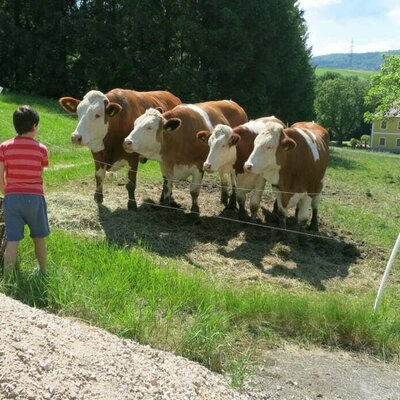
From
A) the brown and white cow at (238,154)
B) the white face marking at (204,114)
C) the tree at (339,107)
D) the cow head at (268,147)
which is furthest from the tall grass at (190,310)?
the tree at (339,107)

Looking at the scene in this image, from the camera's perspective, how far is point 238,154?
874 cm

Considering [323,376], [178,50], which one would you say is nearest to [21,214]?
[323,376]

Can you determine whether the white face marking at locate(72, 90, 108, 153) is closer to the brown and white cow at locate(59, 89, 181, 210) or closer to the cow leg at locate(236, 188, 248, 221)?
the brown and white cow at locate(59, 89, 181, 210)

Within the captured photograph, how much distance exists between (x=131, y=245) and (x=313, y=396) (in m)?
3.68

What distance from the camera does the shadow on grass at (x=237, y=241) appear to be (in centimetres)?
726

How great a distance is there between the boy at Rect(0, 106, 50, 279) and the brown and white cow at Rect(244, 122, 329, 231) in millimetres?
3429

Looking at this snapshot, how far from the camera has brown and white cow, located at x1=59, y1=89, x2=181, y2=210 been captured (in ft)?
27.5

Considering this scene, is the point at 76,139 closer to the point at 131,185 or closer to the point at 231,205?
the point at 131,185

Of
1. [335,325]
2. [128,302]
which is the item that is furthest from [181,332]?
[335,325]

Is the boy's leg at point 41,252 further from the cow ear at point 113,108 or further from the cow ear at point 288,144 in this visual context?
the cow ear at point 288,144

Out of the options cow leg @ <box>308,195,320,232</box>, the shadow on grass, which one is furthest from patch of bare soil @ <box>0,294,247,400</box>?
cow leg @ <box>308,195,320,232</box>

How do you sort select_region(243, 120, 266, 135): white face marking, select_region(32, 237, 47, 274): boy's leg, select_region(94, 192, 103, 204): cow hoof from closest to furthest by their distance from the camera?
1. select_region(32, 237, 47, 274): boy's leg
2. select_region(243, 120, 266, 135): white face marking
3. select_region(94, 192, 103, 204): cow hoof

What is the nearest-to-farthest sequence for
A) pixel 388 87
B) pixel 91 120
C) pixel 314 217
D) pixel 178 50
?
1. pixel 91 120
2. pixel 314 217
3. pixel 388 87
4. pixel 178 50

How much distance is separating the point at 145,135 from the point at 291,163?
2.19 m
